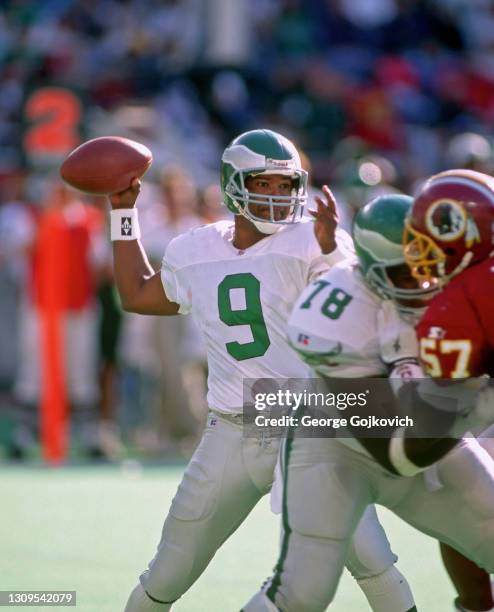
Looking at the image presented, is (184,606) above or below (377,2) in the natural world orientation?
above

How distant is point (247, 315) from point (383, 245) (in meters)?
0.63

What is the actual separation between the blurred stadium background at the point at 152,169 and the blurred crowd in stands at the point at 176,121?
0.02 m

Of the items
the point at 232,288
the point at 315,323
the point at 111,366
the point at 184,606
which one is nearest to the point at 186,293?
the point at 232,288

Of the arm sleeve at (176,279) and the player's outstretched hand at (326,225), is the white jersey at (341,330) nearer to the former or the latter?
the player's outstretched hand at (326,225)

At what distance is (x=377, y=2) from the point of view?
1350cm

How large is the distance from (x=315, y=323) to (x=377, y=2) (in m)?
10.5

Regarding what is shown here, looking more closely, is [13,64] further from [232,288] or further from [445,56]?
[232,288]

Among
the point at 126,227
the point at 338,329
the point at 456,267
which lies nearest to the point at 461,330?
the point at 456,267

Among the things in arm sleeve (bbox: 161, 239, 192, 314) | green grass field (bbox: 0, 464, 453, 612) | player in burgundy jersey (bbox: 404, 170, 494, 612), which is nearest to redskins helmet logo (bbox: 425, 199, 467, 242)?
player in burgundy jersey (bbox: 404, 170, 494, 612)

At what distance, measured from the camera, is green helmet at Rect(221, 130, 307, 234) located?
13.6 feet

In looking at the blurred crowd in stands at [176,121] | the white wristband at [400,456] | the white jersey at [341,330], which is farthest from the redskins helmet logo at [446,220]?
the blurred crowd in stands at [176,121]

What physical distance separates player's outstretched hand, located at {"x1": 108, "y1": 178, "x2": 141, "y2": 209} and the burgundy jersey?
140cm

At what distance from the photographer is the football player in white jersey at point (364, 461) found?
3447 mm

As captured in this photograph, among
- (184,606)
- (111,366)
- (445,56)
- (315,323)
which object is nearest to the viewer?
(315,323)
